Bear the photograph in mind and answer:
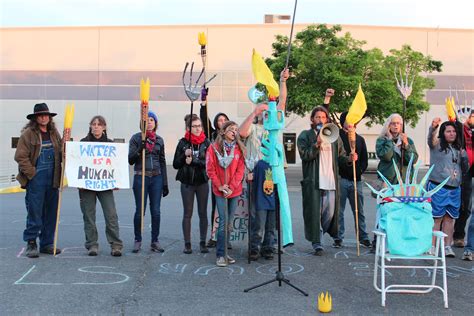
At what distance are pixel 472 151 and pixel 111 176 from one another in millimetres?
5186

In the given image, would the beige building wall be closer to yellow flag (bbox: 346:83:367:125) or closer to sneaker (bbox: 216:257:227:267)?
yellow flag (bbox: 346:83:367:125)

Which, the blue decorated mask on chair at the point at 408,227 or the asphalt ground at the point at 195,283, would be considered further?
the blue decorated mask on chair at the point at 408,227

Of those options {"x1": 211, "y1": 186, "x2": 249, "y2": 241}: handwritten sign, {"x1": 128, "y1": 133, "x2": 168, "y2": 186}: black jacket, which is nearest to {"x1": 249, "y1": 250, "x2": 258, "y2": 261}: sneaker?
{"x1": 211, "y1": 186, "x2": 249, "y2": 241}: handwritten sign

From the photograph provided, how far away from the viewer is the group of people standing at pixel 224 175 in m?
6.49

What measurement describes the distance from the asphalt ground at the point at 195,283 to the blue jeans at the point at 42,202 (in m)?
0.34

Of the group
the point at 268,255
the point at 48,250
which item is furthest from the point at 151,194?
the point at 268,255

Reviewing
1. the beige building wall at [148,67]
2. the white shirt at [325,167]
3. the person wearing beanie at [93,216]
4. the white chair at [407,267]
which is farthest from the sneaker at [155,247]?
the beige building wall at [148,67]

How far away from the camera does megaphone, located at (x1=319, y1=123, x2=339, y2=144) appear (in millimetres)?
6586

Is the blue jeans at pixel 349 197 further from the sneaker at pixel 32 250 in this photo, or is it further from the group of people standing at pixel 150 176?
the sneaker at pixel 32 250

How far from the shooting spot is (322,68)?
21984mm

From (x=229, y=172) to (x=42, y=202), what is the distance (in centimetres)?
251

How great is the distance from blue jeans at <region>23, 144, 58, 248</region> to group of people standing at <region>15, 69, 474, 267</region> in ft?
0.04

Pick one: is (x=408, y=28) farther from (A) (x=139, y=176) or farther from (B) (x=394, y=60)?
(A) (x=139, y=176)

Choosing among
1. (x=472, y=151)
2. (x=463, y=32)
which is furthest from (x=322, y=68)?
(x=463, y=32)
